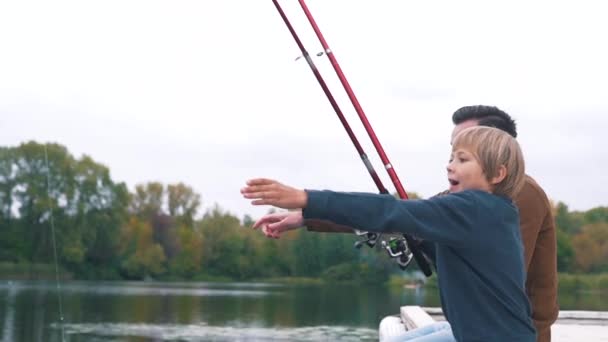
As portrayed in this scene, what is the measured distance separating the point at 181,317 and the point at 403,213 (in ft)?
100

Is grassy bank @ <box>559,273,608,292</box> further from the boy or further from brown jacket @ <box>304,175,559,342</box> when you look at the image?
the boy

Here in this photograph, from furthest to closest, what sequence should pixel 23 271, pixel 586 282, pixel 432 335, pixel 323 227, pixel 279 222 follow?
pixel 586 282 → pixel 23 271 → pixel 323 227 → pixel 432 335 → pixel 279 222

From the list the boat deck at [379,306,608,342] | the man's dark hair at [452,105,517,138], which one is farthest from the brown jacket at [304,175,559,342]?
the boat deck at [379,306,608,342]

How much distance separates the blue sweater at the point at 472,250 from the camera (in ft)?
7.52

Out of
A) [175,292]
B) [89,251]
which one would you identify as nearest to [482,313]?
[175,292]

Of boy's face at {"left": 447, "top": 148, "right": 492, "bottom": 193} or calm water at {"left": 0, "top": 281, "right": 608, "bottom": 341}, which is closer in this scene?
boy's face at {"left": 447, "top": 148, "right": 492, "bottom": 193}

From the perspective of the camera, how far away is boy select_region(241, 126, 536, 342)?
2.27 meters

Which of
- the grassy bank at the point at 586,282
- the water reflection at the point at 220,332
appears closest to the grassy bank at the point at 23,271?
the water reflection at the point at 220,332

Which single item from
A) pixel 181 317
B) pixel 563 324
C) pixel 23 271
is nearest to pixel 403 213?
pixel 563 324

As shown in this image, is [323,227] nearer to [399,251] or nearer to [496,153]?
[496,153]

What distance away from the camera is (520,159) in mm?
2492

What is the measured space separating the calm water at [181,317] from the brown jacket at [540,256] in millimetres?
15643

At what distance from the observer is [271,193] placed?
214 cm

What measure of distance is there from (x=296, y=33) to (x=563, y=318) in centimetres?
521
